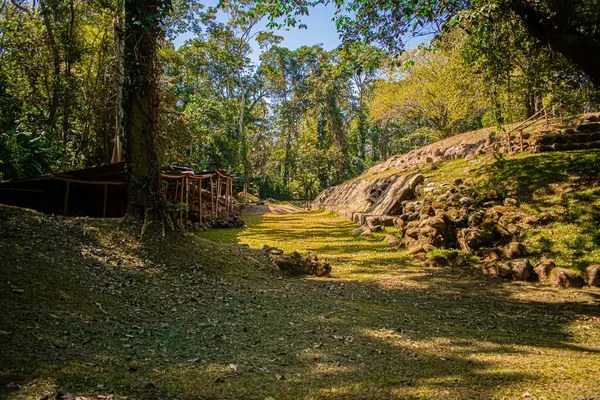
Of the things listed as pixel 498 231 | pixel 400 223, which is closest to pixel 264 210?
pixel 400 223

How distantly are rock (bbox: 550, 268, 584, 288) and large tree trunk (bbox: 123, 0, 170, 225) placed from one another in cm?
708

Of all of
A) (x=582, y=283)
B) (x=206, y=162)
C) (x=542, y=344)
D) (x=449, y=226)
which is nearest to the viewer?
(x=542, y=344)

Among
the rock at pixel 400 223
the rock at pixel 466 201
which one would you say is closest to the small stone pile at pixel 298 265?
the rock at pixel 400 223

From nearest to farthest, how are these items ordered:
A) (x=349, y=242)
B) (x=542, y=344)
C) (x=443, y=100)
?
(x=542, y=344) → (x=349, y=242) → (x=443, y=100)

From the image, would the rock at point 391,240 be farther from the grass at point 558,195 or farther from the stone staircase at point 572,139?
the stone staircase at point 572,139

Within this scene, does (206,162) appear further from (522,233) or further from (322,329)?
(322,329)

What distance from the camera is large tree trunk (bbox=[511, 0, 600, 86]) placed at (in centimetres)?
582

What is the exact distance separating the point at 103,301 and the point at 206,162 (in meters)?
29.5

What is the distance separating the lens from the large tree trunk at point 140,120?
671 cm

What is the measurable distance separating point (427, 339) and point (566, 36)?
213 inches

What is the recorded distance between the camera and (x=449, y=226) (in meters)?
9.70

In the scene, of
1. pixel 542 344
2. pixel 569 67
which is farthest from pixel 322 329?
pixel 569 67

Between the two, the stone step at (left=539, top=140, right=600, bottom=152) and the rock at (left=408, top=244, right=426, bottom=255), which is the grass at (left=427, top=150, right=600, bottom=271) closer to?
the stone step at (left=539, top=140, right=600, bottom=152)

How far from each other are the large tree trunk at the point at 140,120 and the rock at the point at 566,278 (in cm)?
708
